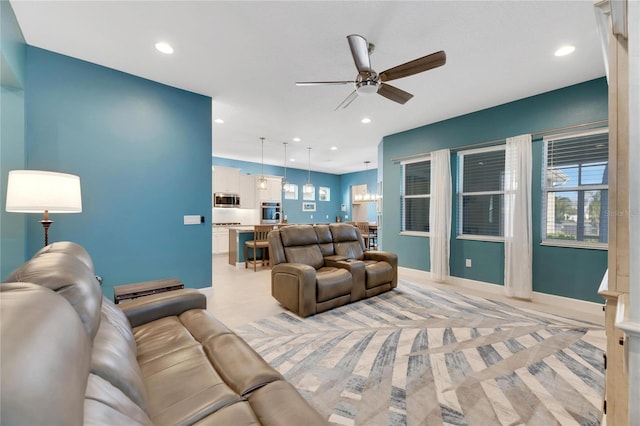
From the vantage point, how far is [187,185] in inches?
144

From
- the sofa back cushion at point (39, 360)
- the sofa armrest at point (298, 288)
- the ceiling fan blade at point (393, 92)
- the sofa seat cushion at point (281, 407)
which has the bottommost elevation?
the sofa armrest at point (298, 288)

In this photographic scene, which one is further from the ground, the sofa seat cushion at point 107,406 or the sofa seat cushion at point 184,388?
the sofa seat cushion at point 107,406

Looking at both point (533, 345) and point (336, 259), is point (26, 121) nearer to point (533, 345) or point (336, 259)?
point (336, 259)

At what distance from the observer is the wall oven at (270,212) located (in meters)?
8.33

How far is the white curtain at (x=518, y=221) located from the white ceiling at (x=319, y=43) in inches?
31.5

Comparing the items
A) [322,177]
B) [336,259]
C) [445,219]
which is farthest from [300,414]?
[322,177]

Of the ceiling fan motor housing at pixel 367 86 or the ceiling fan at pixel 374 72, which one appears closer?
the ceiling fan at pixel 374 72

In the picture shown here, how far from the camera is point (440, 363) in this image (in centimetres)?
213

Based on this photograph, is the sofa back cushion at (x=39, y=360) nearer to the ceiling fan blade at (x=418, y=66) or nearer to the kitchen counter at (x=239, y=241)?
the ceiling fan blade at (x=418, y=66)

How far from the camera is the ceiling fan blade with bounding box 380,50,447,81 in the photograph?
2094 millimetres

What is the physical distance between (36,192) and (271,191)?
6.58 metres

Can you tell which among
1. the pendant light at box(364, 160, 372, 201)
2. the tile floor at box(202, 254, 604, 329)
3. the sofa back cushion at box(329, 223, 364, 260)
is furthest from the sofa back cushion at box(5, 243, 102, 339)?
the pendant light at box(364, 160, 372, 201)

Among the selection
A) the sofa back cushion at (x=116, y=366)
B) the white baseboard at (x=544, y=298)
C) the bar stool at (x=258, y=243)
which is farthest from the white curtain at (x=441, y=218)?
the sofa back cushion at (x=116, y=366)

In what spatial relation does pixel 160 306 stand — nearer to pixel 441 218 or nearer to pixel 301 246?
pixel 301 246
